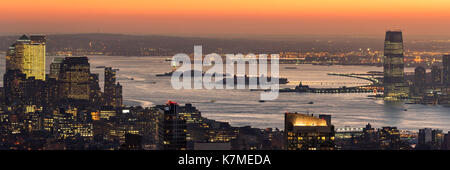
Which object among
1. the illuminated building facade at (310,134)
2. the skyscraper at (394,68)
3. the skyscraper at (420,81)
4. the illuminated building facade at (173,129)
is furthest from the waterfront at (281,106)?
the illuminated building facade at (310,134)

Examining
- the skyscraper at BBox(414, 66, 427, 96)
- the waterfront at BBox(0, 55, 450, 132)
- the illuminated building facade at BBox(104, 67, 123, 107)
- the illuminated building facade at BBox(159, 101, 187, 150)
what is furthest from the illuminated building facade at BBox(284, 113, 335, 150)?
the skyscraper at BBox(414, 66, 427, 96)

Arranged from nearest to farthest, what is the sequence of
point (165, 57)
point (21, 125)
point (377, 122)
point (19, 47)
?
point (21, 125)
point (377, 122)
point (19, 47)
point (165, 57)

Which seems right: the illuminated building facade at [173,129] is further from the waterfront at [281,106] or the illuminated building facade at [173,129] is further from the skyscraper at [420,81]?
the skyscraper at [420,81]

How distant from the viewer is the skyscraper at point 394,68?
52688mm

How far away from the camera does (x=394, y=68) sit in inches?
2328

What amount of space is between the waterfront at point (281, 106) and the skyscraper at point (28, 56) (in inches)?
154

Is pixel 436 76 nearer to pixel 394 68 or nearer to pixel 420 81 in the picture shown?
pixel 420 81

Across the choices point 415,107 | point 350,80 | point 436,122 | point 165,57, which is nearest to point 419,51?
point 350,80

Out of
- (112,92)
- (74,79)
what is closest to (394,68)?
(74,79)

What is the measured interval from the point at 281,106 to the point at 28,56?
20.0m

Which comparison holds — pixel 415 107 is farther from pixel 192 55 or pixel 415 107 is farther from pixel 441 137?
pixel 192 55

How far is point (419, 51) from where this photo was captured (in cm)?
7506
